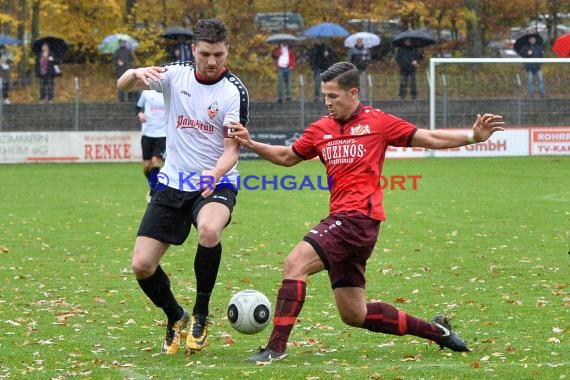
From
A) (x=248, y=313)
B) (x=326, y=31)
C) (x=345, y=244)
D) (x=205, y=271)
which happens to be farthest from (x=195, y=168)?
(x=326, y=31)

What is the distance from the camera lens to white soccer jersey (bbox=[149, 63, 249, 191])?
766cm

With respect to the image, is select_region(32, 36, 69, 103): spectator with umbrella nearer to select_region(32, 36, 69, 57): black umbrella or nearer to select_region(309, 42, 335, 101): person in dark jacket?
select_region(32, 36, 69, 57): black umbrella

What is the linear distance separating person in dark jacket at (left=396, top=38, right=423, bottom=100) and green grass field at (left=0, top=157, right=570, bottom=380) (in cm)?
993

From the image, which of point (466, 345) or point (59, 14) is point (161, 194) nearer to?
point (466, 345)

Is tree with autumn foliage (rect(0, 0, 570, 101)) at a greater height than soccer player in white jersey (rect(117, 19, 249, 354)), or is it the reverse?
tree with autumn foliage (rect(0, 0, 570, 101))

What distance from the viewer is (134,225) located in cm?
1587

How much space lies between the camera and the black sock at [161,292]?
771 centimetres

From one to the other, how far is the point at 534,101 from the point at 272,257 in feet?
62.1

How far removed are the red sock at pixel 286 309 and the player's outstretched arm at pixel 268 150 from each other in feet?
Result: 3.09

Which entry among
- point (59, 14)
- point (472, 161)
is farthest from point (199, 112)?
point (59, 14)

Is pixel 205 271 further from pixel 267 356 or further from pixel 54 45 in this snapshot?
pixel 54 45

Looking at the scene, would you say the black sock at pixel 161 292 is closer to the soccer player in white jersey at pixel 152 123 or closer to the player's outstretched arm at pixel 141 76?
the player's outstretched arm at pixel 141 76

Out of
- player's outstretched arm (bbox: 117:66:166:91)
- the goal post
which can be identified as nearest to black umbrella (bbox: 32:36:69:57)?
the goal post

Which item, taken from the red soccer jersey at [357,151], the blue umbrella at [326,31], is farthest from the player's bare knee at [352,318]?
the blue umbrella at [326,31]
